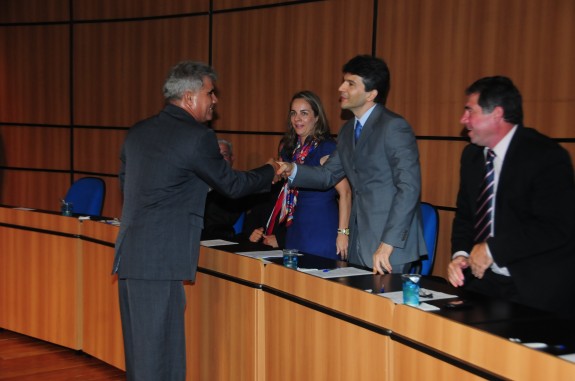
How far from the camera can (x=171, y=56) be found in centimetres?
671

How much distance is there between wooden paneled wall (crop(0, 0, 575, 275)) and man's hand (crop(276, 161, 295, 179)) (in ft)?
4.22

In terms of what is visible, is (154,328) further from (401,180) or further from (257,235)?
(257,235)

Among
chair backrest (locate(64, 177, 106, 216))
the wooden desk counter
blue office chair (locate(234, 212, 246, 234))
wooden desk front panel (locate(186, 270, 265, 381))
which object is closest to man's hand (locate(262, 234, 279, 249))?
blue office chair (locate(234, 212, 246, 234))

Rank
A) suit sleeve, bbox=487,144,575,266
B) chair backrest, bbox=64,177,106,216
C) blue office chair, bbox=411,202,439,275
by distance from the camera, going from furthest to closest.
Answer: chair backrest, bbox=64,177,106,216
blue office chair, bbox=411,202,439,275
suit sleeve, bbox=487,144,575,266

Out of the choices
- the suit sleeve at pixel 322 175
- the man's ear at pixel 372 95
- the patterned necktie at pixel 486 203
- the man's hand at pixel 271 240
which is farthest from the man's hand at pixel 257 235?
the patterned necktie at pixel 486 203

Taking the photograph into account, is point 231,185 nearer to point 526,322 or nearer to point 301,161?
point 301,161

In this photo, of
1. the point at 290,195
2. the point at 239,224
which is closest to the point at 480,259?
the point at 290,195

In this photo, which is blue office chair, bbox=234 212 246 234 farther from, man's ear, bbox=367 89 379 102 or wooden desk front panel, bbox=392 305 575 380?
wooden desk front panel, bbox=392 305 575 380

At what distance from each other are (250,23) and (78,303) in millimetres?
2601

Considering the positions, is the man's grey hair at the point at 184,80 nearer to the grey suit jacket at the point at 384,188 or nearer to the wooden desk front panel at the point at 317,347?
the grey suit jacket at the point at 384,188

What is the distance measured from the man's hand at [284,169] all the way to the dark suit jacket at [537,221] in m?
1.27

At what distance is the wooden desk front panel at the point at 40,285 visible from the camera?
4863 mm

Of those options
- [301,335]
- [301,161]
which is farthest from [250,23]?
[301,335]

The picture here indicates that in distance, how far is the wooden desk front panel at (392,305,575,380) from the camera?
6.64 feet
